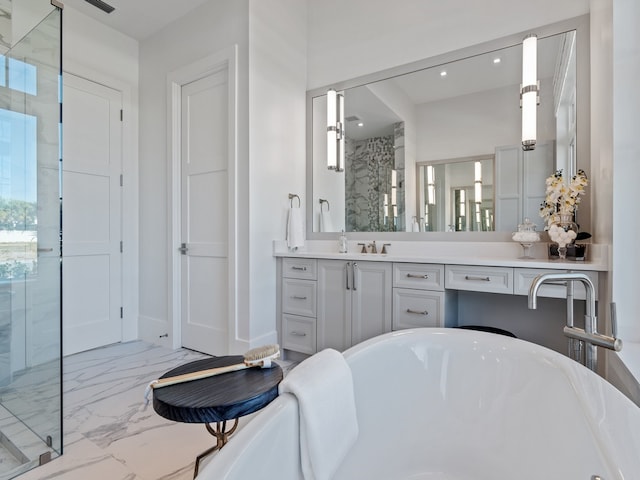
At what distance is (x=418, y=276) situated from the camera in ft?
7.40

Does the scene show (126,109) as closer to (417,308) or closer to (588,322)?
(417,308)

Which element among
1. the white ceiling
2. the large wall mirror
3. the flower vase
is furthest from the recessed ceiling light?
the flower vase

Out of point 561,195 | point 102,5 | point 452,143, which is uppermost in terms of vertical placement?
point 102,5

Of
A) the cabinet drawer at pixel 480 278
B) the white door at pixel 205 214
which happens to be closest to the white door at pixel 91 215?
the white door at pixel 205 214

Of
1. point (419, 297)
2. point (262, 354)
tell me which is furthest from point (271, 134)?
point (262, 354)

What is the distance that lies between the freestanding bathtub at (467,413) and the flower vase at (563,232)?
0.86 m

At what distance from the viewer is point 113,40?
3.36m

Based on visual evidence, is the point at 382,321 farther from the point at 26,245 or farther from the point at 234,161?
the point at 26,245

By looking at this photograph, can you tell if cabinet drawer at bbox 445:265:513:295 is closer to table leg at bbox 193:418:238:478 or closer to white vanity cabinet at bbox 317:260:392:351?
white vanity cabinet at bbox 317:260:392:351

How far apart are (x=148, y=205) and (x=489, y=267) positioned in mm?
3092

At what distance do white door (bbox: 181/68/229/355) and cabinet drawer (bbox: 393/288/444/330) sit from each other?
4.63 feet

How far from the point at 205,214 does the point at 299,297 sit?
3.69ft

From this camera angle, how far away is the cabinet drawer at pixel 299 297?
2.73m

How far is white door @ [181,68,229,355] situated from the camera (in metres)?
2.94
